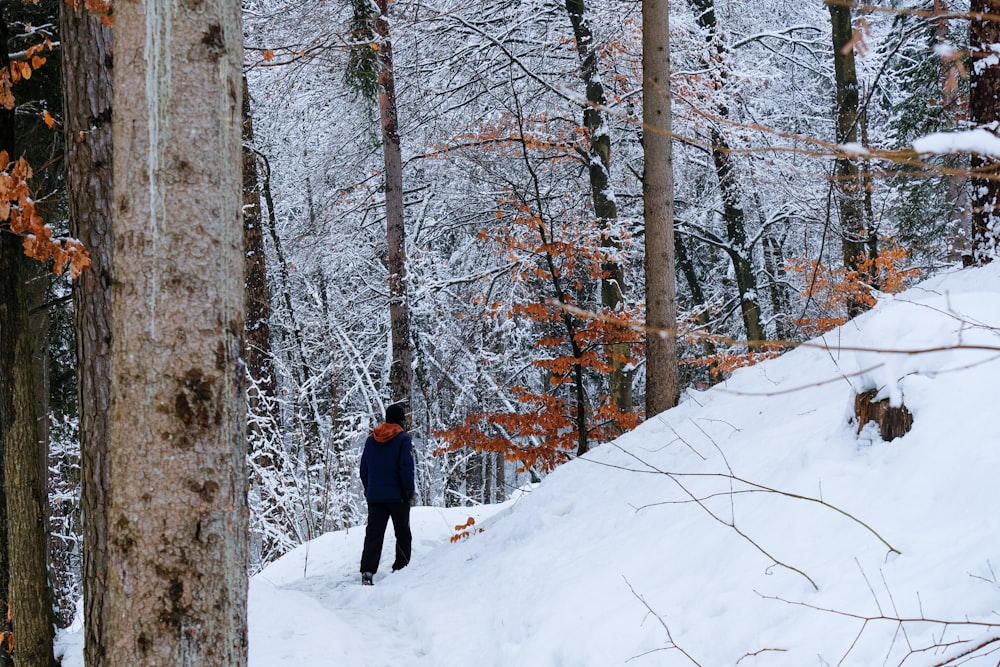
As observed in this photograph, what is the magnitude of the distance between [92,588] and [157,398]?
4.87 feet

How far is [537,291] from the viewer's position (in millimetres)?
11469

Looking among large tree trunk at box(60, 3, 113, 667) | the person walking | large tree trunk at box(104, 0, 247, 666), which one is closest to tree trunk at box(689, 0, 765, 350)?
the person walking

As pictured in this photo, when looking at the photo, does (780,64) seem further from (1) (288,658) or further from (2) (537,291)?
(1) (288,658)

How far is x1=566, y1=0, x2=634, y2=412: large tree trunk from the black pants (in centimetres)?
376

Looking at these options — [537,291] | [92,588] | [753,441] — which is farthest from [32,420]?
[537,291]

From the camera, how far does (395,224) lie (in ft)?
36.5

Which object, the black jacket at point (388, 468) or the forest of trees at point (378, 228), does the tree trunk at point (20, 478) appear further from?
the black jacket at point (388, 468)

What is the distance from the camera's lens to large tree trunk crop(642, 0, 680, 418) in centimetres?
742

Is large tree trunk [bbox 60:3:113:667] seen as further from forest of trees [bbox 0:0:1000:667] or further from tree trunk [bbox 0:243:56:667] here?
tree trunk [bbox 0:243:56:667]

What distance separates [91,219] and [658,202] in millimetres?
5028

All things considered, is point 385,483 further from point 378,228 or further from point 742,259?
point 742,259

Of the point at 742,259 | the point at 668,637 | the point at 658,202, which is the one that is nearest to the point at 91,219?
the point at 668,637

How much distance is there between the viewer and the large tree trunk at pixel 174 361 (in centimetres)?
230

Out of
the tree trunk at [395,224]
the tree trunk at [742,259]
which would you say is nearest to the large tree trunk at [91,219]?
the tree trunk at [395,224]
